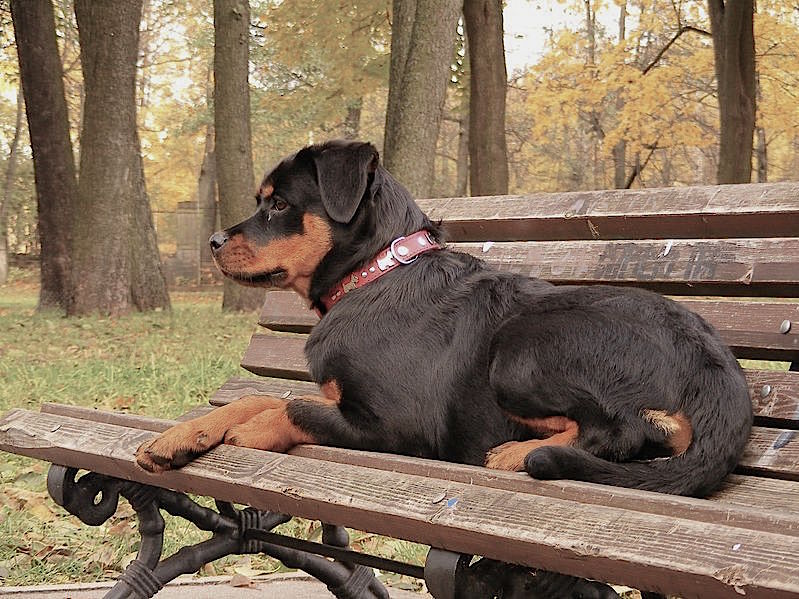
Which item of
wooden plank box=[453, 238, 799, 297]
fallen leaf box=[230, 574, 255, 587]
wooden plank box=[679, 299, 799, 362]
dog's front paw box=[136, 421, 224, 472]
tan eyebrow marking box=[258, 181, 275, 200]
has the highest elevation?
tan eyebrow marking box=[258, 181, 275, 200]

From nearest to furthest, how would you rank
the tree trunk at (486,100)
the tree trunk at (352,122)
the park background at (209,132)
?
1. the park background at (209,132)
2. the tree trunk at (486,100)
3. the tree trunk at (352,122)

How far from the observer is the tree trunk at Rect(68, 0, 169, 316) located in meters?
11.5

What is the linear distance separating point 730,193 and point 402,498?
6.11 feet

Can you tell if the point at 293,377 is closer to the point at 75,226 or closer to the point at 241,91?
the point at 75,226

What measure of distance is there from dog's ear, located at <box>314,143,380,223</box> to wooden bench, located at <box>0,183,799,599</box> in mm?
779

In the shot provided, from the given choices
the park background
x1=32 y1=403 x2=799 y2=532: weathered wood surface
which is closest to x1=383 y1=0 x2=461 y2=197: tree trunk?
→ the park background

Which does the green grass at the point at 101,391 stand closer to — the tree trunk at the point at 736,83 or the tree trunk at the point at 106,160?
the tree trunk at the point at 106,160

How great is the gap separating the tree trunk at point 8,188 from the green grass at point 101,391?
14.4 meters

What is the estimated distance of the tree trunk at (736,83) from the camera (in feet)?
42.2

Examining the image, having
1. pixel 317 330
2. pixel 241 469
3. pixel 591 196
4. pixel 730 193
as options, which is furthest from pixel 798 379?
pixel 241 469

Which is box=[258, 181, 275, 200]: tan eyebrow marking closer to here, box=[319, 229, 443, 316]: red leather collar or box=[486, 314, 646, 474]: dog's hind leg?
box=[319, 229, 443, 316]: red leather collar

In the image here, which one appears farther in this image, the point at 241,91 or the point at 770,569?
the point at 241,91

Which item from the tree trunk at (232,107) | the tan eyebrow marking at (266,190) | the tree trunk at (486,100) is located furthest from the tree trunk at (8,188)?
the tan eyebrow marking at (266,190)

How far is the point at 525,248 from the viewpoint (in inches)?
146
